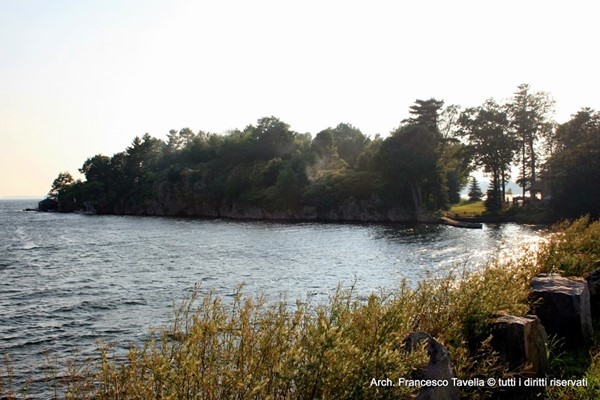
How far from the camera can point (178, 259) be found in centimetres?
4459

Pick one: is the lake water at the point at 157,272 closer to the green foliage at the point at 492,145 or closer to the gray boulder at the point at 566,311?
the gray boulder at the point at 566,311

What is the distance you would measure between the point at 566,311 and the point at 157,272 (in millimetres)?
31188

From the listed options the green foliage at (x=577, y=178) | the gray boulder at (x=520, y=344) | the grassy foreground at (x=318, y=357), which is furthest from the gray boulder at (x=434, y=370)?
the green foliage at (x=577, y=178)

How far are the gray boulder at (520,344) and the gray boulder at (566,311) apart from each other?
1867mm

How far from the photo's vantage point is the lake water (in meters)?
20.8

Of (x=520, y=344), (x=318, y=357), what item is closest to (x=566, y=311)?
(x=520, y=344)

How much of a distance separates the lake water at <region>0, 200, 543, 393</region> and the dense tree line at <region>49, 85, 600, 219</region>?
27951 mm

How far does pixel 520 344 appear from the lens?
9.87 m

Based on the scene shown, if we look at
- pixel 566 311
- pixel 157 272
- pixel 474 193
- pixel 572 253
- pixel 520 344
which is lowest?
pixel 157 272

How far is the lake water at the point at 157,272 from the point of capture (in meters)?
20.8

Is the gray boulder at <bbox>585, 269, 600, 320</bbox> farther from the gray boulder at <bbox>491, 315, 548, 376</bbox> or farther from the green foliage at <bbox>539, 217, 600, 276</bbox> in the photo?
the gray boulder at <bbox>491, 315, 548, 376</bbox>

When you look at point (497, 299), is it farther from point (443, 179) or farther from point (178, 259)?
point (443, 179)

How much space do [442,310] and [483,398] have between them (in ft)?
7.68

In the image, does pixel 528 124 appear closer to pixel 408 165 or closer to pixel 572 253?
pixel 408 165
